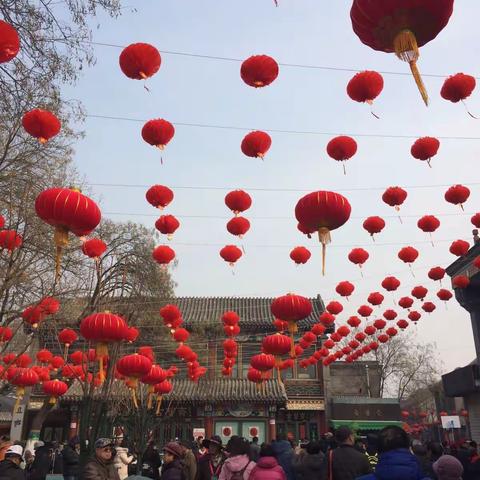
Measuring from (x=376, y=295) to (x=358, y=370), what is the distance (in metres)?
21.0

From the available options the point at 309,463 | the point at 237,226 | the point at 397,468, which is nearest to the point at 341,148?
the point at 237,226

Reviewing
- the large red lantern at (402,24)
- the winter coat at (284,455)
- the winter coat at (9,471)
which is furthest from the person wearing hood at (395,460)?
the winter coat at (284,455)

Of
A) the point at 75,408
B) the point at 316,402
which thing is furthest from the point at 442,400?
the point at 75,408

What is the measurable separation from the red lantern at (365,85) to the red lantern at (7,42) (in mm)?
4119

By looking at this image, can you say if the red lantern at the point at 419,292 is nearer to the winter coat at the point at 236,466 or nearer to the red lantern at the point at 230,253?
the red lantern at the point at 230,253

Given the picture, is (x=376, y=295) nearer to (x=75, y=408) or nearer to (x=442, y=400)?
(x=75, y=408)

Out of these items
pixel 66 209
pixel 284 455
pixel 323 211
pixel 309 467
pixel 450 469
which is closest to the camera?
pixel 450 469

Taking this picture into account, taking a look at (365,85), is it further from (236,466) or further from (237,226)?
(236,466)

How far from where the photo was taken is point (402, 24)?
3701mm

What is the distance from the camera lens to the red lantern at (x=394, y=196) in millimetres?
9344

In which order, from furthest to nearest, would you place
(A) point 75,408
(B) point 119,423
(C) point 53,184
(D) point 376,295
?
(A) point 75,408, (B) point 119,423, (D) point 376,295, (C) point 53,184

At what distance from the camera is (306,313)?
893cm

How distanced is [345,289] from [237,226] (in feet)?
15.6

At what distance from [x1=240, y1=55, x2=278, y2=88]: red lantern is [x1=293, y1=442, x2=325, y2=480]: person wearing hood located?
463 cm
